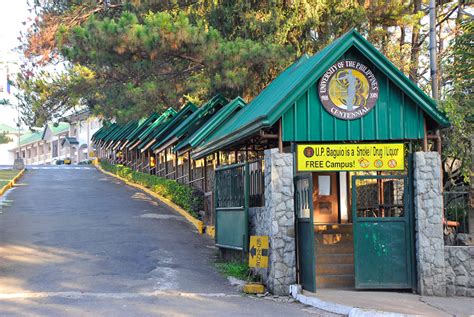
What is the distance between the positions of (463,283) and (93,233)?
34.3 feet

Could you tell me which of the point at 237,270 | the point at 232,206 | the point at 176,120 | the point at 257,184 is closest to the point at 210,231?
the point at 232,206

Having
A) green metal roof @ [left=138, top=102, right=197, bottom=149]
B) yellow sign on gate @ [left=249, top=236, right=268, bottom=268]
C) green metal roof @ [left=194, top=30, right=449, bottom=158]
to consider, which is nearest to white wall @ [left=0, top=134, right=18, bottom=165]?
green metal roof @ [left=138, top=102, right=197, bottom=149]

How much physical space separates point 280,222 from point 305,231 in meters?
0.52

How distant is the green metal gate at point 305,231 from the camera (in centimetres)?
1205

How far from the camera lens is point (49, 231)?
1905 cm

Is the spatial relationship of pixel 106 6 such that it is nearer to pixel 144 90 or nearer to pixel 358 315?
pixel 144 90

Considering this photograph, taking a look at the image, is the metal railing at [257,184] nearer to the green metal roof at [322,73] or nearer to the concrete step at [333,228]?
the concrete step at [333,228]

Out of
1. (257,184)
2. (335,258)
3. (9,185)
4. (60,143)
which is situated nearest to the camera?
(335,258)

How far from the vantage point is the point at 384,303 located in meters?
11.2

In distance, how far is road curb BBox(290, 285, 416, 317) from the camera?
999cm

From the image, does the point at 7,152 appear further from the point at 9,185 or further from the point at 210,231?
the point at 210,231

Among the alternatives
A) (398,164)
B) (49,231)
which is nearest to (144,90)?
(49,231)

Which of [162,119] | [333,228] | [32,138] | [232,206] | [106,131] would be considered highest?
[32,138]

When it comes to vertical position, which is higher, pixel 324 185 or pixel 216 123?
pixel 216 123
